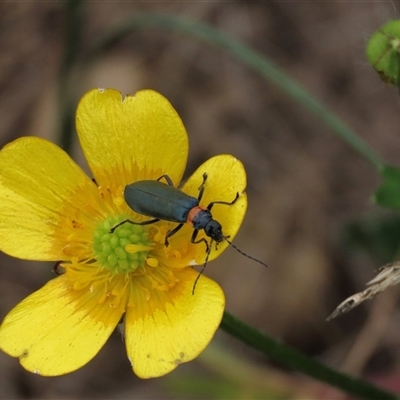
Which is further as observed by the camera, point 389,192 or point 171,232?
point 389,192

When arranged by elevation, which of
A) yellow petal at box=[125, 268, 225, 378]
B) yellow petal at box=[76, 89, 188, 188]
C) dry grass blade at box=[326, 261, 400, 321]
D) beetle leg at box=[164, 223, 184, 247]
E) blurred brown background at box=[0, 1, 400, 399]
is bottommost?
blurred brown background at box=[0, 1, 400, 399]

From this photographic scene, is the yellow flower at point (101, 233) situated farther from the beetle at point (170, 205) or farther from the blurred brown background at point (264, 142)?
the blurred brown background at point (264, 142)

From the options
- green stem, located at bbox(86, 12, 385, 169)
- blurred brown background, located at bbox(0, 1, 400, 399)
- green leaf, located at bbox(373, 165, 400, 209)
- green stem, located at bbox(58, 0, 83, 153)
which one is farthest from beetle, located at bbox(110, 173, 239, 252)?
blurred brown background, located at bbox(0, 1, 400, 399)

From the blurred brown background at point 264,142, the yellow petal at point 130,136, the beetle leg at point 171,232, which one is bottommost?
the blurred brown background at point 264,142

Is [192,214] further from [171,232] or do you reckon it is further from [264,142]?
[264,142]

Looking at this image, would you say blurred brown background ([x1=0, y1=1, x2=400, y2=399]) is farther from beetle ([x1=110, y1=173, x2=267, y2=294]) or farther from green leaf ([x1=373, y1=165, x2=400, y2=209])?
beetle ([x1=110, y1=173, x2=267, y2=294])

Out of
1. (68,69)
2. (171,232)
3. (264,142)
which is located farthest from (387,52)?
(264,142)

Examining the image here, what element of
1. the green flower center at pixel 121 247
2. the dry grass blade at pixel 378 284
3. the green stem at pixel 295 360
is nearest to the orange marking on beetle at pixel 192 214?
the green flower center at pixel 121 247

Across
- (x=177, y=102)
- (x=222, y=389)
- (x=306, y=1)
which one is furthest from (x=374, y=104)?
(x=222, y=389)
